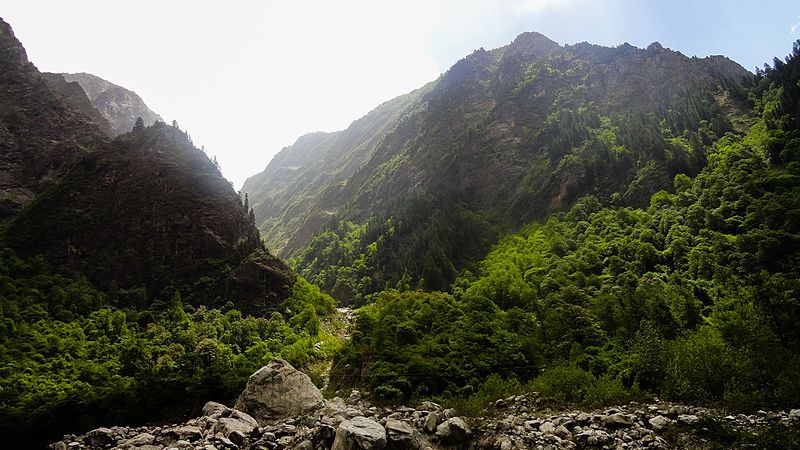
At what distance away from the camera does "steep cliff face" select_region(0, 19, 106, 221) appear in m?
95.7

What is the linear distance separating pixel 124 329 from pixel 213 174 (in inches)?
1739

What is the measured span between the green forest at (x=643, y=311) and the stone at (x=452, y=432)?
460 inches

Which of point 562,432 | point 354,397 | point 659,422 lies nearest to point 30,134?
point 354,397

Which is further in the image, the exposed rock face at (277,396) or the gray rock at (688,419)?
the exposed rock face at (277,396)

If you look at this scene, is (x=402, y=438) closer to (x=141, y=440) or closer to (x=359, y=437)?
(x=359, y=437)

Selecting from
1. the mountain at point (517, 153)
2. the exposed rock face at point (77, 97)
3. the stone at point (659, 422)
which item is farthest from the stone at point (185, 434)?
the exposed rock face at point (77, 97)

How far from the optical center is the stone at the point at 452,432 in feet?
87.4

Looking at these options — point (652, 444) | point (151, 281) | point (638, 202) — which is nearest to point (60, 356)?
point (151, 281)

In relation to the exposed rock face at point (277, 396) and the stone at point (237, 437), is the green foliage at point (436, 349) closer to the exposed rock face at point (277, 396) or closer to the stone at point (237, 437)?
the exposed rock face at point (277, 396)

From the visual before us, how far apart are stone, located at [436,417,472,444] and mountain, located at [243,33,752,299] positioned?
60271 mm

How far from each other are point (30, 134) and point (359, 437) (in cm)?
12190

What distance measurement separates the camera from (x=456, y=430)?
1059 inches

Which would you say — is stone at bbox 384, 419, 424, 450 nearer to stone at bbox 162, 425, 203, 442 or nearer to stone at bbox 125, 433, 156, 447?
stone at bbox 162, 425, 203, 442

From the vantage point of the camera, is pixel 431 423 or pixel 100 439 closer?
pixel 431 423
